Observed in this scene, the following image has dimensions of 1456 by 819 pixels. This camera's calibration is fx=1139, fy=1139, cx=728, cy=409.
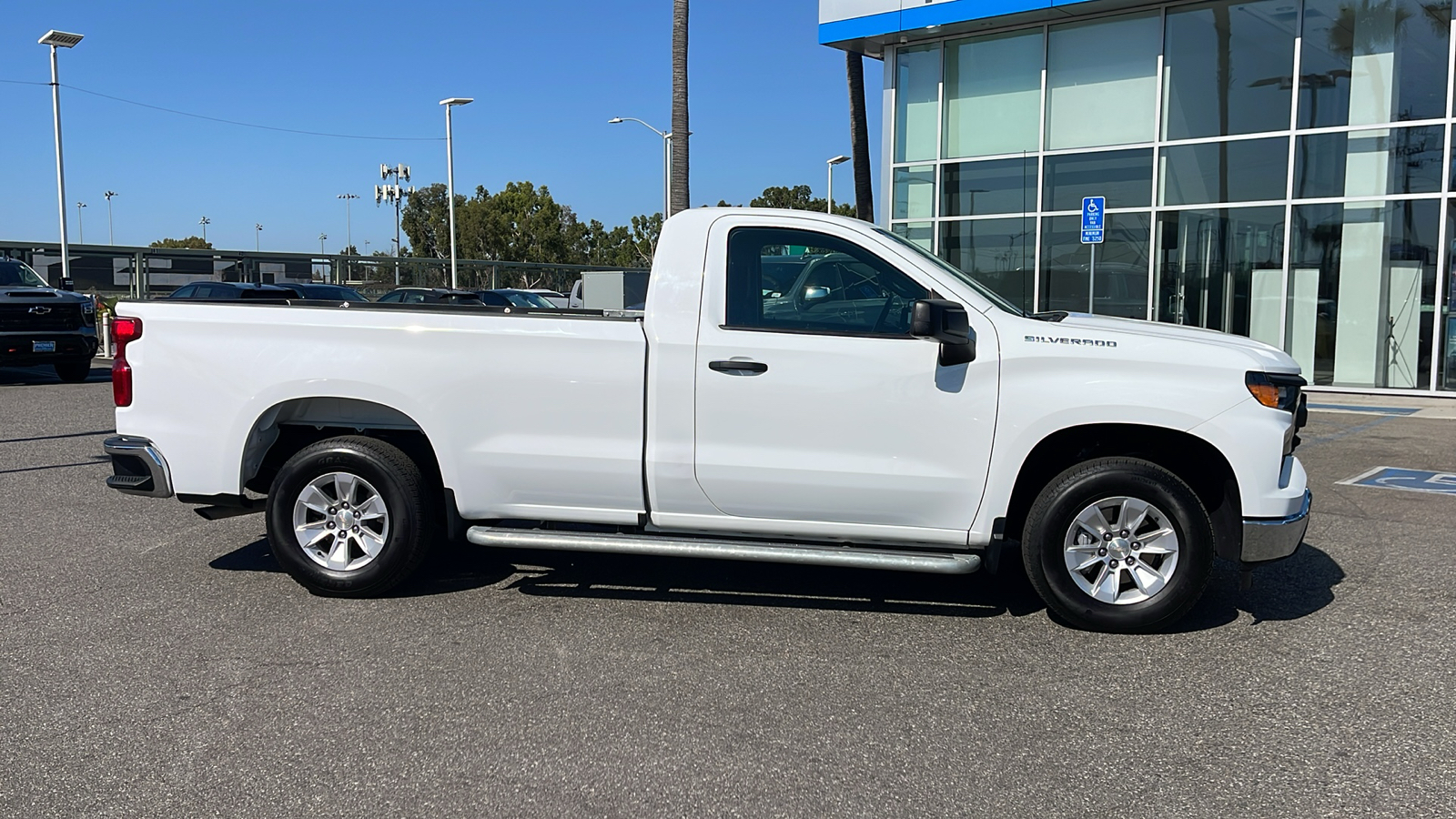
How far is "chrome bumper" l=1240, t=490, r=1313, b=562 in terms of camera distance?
510 centimetres

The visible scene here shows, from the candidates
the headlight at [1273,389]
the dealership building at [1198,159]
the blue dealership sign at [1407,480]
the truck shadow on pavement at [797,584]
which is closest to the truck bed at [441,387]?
the truck shadow on pavement at [797,584]

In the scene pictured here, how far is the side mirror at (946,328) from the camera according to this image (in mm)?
4965

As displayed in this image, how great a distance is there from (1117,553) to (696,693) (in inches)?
82.3

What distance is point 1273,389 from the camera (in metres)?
5.10

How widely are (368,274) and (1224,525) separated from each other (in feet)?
104

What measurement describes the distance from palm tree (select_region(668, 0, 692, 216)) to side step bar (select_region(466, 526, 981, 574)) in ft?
48.4

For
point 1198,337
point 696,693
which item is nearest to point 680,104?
point 1198,337

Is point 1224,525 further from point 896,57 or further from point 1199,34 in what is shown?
point 896,57

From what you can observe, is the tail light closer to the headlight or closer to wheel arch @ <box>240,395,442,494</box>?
wheel arch @ <box>240,395,442,494</box>

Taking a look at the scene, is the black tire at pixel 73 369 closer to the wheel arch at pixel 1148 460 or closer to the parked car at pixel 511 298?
the parked car at pixel 511 298

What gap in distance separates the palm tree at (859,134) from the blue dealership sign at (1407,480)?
54.8 feet

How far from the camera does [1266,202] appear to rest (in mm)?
17078

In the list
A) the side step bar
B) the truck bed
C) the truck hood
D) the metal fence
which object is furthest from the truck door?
the metal fence

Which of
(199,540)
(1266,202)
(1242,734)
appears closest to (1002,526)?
(1242,734)
